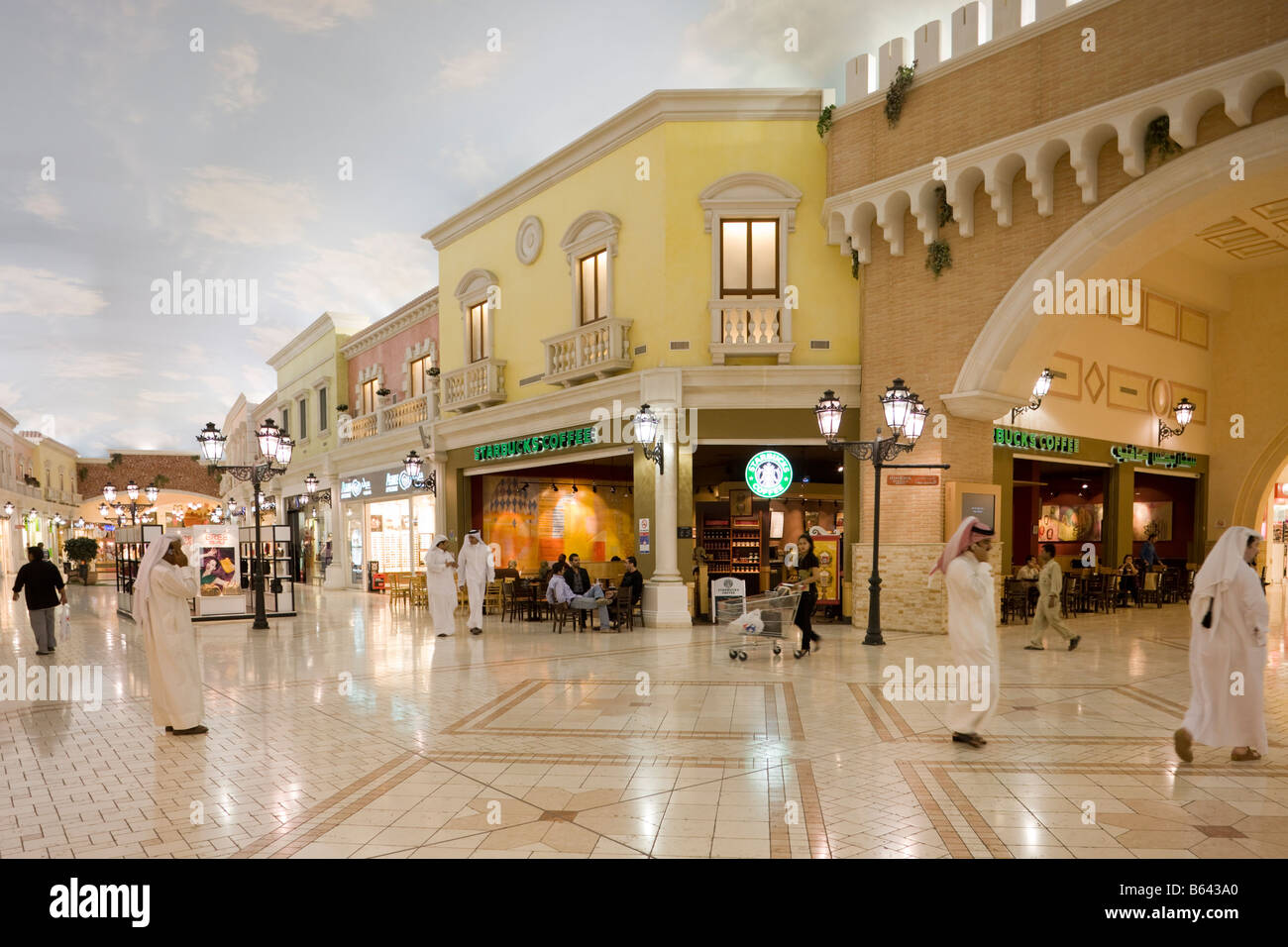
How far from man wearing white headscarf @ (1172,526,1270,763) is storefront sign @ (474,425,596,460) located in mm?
10379

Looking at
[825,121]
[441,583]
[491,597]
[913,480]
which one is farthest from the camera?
[491,597]

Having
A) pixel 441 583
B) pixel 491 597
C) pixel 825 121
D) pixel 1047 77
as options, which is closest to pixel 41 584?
pixel 441 583

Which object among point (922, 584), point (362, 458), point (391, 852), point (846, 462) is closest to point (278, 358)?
point (362, 458)

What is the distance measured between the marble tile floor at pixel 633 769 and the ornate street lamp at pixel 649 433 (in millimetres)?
4124

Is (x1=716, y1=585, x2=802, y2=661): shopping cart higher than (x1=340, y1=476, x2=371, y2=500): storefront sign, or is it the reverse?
(x1=340, y1=476, x2=371, y2=500): storefront sign

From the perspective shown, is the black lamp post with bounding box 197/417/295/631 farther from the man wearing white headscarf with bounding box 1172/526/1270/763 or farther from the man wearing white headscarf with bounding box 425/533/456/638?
the man wearing white headscarf with bounding box 1172/526/1270/763

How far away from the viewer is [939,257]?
1214 cm

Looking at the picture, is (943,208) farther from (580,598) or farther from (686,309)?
(580,598)

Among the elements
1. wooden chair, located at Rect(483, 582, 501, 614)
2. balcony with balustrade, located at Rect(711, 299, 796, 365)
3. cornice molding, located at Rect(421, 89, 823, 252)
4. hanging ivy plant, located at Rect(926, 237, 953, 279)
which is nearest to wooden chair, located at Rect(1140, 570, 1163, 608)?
hanging ivy plant, located at Rect(926, 237, 953, 279)

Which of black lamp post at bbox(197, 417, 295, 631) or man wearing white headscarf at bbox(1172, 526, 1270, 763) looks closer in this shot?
man wearing white headscarf at bbox(1172, 526, 1270, 763)

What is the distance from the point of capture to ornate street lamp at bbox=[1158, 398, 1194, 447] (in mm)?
16844

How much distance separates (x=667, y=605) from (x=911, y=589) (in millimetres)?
3887

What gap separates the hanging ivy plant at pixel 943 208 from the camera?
1201 cm

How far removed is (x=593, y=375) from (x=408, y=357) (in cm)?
865
